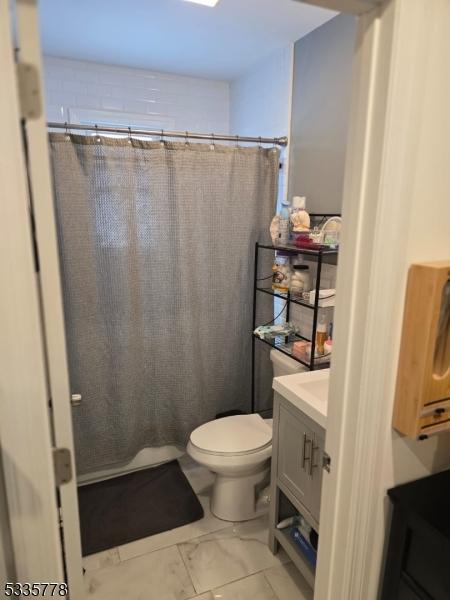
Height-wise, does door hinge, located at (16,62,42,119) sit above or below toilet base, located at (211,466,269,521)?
above

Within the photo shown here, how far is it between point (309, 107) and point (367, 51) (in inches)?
54.2

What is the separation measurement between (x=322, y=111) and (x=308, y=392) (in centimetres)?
141

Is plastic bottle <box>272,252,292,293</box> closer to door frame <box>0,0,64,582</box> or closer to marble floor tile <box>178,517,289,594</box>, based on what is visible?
marble floor tile <box>178,517,289,594</box>

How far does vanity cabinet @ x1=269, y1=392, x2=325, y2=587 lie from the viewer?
146 centimetres

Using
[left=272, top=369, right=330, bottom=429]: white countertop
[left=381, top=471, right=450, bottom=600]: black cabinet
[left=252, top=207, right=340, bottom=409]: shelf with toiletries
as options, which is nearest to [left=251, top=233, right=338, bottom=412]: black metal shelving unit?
[left=252, top=207, right=340, bottom=409]: shelf with toiletries

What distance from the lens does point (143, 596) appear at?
1.60 m

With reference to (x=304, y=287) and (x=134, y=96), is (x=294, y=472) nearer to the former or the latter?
(x=304, y=287)

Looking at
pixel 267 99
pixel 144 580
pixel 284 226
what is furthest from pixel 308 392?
pixel 267 99

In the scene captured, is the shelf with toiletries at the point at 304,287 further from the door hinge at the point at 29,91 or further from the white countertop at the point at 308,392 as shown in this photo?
the door hinge at the point at 29,91

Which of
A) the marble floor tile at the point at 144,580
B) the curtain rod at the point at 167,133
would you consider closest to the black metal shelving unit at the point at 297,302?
the curtain rod at the point at 167,133

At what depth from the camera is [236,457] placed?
1862 millimetres

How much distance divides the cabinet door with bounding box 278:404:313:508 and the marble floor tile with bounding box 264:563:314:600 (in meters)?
0.41

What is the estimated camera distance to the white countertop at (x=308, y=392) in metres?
1.41

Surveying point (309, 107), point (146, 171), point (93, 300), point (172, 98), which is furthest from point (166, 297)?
point (172, 98)
